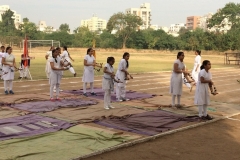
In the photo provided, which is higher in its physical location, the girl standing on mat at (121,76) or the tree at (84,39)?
the tree at (84,39)

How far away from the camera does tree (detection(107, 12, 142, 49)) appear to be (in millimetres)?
76375

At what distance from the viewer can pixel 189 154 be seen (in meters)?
5.93

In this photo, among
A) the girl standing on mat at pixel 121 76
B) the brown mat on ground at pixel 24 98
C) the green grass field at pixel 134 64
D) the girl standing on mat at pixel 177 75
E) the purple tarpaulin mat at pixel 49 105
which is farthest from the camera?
the green grass field at pixel 134 64

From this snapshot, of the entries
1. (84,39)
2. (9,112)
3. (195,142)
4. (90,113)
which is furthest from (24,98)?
(84,39)

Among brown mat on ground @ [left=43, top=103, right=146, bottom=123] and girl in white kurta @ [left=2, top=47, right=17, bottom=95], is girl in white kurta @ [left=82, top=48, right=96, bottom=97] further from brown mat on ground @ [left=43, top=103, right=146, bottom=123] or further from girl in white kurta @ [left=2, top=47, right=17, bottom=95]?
girl in white kurta @ [left=2, top=47, right=17, bottom=95]

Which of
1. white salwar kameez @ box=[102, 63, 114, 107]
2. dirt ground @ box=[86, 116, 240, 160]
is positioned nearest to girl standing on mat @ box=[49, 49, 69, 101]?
white salwar kameez @ box=[102, 63, 114, 107]

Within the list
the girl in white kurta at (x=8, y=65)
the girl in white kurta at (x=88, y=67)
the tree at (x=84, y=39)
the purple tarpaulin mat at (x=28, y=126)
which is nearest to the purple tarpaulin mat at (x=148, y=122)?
the purple tarpaulin mat at (x=28, y=126)

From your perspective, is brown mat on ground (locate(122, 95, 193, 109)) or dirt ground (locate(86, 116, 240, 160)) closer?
dirt ground (locate(86, 116, 240, 160))

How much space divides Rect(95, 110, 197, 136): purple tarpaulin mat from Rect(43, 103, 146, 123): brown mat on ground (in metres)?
0.39

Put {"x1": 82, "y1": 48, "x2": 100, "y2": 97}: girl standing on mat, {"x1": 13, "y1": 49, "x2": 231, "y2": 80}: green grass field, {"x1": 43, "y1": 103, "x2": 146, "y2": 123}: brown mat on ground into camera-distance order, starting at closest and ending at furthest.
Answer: {"x1": 43, "y1": 103, "x2": 146, "y2": 123}: brown mat on ground → {"x1": 82, "y1": 48, "x2": 100, "y2": 97}: girl standing on mat → {"x1": 13, "y1": 49, "x2": 231, "y2": 80}: green grass field

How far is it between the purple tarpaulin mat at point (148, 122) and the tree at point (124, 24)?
65999mm

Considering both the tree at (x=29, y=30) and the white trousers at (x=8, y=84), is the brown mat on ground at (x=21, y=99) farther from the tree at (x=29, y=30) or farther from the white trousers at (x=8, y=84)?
the tree at (x=29, y=30)

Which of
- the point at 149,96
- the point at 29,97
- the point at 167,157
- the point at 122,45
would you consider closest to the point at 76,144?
the point at 167,157

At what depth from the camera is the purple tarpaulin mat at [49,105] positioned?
364 inches
